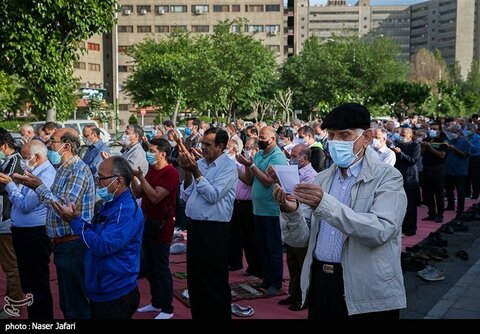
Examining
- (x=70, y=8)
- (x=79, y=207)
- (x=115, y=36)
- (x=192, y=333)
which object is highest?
(x=115, y=36)

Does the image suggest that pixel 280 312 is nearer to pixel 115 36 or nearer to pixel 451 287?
pixel 451 287

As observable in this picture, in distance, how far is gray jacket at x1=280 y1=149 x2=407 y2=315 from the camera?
3035 mm

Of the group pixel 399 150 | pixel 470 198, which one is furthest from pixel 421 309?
pixel 470 198

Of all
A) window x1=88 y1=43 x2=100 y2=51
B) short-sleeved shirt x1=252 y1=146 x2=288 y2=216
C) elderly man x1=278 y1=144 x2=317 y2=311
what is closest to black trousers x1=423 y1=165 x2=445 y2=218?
short-sleeved shirt x1=252 y1=146 x2=288 y2=216

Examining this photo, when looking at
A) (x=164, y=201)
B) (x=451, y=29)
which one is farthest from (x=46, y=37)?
(x=451, y=29)

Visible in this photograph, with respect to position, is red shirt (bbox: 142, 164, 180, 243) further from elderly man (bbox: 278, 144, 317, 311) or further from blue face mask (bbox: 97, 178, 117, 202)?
blue face mask (bbox: 97, 178, 117, 202)

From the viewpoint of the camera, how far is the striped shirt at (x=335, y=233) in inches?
131

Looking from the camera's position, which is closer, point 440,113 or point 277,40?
point 440,113

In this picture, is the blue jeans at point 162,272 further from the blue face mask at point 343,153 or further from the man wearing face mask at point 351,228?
the blue face mask at point 343,153

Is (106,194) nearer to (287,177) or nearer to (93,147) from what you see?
(287,177)

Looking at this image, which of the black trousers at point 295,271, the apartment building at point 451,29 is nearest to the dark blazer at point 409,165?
the black trousers at point 295,271

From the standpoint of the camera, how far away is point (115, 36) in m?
78.7

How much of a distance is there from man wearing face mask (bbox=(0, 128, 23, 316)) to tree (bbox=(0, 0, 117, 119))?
780 cm

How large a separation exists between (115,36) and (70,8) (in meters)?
68.1
